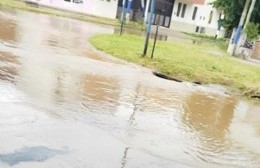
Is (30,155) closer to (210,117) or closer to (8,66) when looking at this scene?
(210,117)

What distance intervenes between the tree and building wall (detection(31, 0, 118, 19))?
1621 centimetres

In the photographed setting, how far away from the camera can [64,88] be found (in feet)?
36.0

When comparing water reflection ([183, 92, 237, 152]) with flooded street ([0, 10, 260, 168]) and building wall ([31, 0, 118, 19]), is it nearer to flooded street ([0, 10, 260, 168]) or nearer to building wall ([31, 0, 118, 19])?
flooded street ([0, 10, 260, 168])

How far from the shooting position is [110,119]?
905 cm

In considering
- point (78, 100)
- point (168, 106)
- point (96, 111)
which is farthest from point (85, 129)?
point (168, 106)

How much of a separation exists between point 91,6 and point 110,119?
4091cm

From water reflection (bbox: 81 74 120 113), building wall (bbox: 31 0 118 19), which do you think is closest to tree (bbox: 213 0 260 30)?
building wall (bbox: 31 0 118 19)

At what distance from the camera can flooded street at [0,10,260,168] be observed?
6897 mm

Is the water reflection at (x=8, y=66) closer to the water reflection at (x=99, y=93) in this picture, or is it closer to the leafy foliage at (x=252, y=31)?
the water reflection at (x=99, y=93)

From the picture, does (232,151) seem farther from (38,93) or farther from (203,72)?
(203,72)

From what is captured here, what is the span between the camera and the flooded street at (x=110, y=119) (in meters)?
6.90

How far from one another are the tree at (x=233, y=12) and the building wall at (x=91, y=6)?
16207mm

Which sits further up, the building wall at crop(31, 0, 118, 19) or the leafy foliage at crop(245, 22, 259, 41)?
the leafy foliage at crop(245, 22, 259, 41)

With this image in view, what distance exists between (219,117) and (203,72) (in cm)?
707
